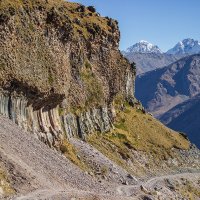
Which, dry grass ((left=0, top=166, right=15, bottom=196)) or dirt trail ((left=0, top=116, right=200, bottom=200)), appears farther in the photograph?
dirt trail ((left=0, top=116, right=200, bottom=200))

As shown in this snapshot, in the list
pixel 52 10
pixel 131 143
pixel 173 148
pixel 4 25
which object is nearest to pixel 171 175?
pixel 131 143

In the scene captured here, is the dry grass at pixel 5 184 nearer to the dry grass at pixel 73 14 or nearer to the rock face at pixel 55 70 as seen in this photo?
the rock face at pixel 55 70

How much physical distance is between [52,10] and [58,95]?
15872 millimetres

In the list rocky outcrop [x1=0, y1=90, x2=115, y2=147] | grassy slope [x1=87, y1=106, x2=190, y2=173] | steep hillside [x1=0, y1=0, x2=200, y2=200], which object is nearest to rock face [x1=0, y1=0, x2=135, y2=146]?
rocky outcrop [x1=0, y1=90, x2=115, y2=147]

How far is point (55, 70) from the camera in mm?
90125

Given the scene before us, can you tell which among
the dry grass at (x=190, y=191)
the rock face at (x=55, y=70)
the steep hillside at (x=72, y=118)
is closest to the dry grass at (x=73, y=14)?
the rock face at (x=55, y=70)

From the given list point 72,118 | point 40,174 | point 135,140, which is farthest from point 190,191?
point 40,174

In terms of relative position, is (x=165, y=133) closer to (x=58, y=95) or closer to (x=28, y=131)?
(x=58, y=95)

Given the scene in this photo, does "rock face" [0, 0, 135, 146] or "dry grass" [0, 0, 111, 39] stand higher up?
"dry grass" [0, 0, 111, 39]

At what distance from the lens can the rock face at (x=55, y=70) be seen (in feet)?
249

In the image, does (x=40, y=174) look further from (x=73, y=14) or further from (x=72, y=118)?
(x=73, y=14)

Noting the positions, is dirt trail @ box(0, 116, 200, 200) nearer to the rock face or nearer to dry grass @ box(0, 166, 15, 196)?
dry grass @ box(0, 166, 15, 196)

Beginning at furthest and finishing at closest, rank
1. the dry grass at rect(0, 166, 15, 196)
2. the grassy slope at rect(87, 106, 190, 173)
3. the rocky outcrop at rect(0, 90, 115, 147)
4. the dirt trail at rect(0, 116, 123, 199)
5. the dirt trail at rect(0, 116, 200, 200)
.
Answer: the grassy slope at rect(87, 106, 190, 173), the rocky outcrop at rect(0, 90, 115, 147), the dirt trail at rect(0, 116, 123, 199), the dirt trail at rect(0, 116, 200, 200), the dry grass at rect(0, 166, 15, 196)

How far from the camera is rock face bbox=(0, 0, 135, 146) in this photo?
75812 millimetres
